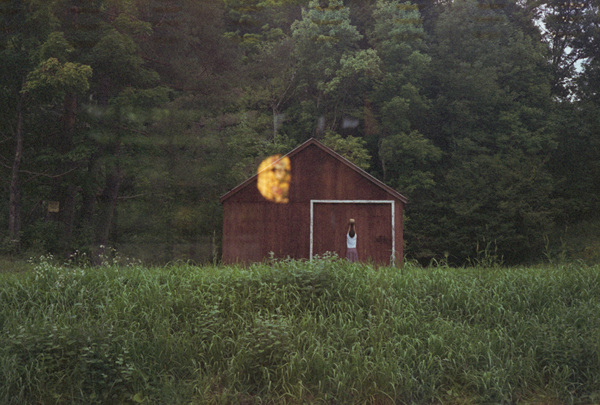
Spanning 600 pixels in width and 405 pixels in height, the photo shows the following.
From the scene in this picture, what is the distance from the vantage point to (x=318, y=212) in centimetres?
1745

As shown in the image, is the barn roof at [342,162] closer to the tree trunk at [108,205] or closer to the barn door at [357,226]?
the barn door at [357,226]

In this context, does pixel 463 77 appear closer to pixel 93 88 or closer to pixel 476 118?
pixel 476 118

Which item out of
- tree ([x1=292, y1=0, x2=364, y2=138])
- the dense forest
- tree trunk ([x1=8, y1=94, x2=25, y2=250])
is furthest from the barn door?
tree ([x1=292, y1=0, x2=364, y2=138])

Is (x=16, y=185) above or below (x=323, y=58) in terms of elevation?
below

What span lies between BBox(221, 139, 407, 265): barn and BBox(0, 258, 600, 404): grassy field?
909cm

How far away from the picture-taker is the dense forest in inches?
827

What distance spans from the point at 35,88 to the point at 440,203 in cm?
2139

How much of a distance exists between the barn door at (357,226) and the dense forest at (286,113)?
3.99 metres

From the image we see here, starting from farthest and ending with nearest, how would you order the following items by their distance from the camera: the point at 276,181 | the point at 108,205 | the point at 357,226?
1. the point at 108,205
2. the point at 357,226
3. the point at 276,181

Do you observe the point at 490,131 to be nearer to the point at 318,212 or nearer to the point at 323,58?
the point at 323,58

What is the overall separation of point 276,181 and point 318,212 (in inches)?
65.5

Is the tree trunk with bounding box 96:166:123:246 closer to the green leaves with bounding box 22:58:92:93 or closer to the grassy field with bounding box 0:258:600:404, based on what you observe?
the green leaves with bounding box 22:58:92:93

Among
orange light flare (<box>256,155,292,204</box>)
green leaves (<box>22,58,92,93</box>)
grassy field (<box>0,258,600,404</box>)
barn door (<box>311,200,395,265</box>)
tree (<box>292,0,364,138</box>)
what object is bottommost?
grassy field (<box>0,258,600,404</box>)

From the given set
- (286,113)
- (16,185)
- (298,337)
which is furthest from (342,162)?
(286,113)
